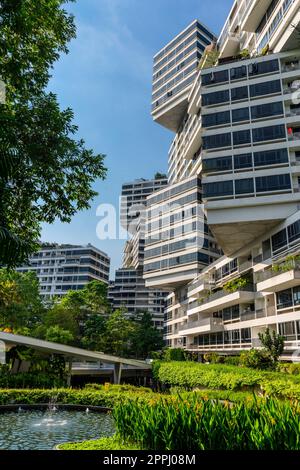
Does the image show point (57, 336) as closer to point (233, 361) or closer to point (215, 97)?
point (233, 361)

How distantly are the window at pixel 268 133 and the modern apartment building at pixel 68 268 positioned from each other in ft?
279

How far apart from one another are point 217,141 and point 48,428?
94.3ft

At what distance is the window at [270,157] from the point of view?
106 ft

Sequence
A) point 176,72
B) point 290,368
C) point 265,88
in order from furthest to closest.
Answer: point 176,72 < point 265,88 < point 290,368

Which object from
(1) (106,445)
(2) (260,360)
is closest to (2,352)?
(2) (260,360)

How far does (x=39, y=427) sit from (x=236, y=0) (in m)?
54.6

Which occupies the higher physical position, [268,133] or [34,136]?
[268,133]

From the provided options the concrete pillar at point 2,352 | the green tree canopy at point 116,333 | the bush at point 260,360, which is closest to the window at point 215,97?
the bush at point 260,360

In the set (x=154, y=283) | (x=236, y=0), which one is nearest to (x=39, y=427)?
(x=154, y=283)

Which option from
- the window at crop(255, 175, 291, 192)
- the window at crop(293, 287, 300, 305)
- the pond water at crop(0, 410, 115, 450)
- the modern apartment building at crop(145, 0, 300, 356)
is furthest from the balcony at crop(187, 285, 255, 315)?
the pond water at crop(0, 410, 115, 450)

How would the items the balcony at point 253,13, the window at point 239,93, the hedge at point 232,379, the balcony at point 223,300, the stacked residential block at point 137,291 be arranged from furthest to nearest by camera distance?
the stacked residential block at point 137,291
the balcony at point 253,13
the balcony at point 223,300
the window at point 239,93
the hedge at point 232,379

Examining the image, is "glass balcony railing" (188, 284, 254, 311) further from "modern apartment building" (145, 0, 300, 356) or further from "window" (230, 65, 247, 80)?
"window" (230, 65, 247, 80)

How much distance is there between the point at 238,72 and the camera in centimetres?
3616

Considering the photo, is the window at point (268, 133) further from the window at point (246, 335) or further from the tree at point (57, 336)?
the tree at point (57, 336)
